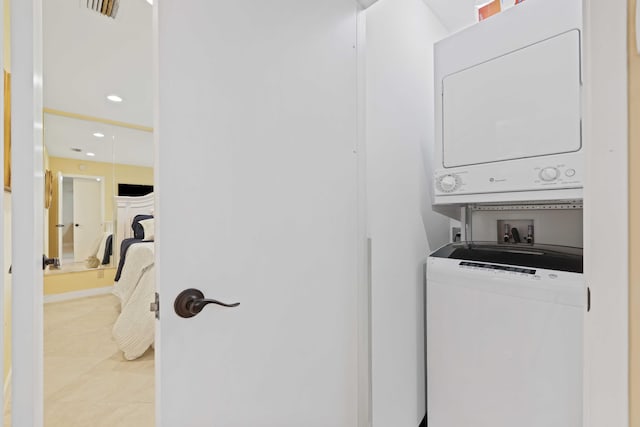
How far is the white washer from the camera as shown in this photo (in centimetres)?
112

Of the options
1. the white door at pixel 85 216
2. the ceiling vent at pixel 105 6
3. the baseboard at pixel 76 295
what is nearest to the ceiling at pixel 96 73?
the ceiling vent at pixel 105 6

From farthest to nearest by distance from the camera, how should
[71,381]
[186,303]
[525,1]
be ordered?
[71,381] < [525,1] < [186,303]

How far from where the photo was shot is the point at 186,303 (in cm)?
81

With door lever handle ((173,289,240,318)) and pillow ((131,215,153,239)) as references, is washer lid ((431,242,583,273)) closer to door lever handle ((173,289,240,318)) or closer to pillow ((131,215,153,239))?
door lever handle ((173,289,240,318))

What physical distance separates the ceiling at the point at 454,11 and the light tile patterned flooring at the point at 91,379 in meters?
Result: 2.92

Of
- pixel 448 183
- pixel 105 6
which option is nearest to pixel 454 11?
pixel 448 183

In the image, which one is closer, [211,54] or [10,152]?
[10,152]

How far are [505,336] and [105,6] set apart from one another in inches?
96.8

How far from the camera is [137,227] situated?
10.8 ft

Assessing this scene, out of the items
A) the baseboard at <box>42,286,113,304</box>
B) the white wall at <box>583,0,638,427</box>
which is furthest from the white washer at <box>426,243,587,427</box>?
the baseboard at <box>42,286,113,304</box>

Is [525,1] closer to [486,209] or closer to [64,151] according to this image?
[486,209]

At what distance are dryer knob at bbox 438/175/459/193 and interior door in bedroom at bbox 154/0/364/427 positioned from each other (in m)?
0.53
